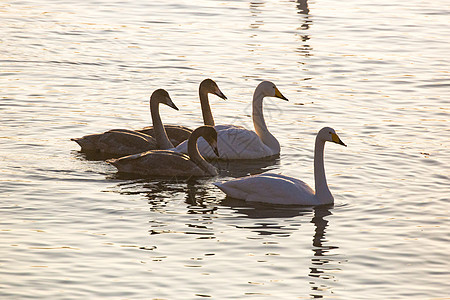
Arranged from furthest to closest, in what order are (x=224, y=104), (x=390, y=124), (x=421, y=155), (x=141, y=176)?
(x=224, y=104) < (x=390, y=124) < (x=421, y=155) < (x=141, y=176)

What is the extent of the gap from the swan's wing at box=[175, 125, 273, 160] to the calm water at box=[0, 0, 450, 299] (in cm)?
38

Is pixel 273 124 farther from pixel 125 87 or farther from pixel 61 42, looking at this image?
pixel 61 42

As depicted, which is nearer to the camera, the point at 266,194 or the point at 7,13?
the point at 266,194

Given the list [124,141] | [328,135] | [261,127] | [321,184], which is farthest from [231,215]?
[261,127]

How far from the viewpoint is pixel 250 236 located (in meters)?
11.4

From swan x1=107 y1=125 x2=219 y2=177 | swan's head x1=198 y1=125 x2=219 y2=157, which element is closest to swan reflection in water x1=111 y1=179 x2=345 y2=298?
swan x1=107 y1=125 x2=219 y2=177

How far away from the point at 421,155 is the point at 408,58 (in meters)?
8.15

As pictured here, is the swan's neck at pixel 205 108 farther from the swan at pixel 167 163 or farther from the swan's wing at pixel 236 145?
the swan at pixel 167 163

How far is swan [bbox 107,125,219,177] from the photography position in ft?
45.7

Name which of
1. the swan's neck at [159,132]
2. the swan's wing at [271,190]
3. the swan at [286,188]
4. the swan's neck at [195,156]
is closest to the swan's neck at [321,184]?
the swan at [286,188]

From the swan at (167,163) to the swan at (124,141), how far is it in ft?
2.34

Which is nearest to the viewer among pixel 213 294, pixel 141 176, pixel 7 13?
pixel 213 294

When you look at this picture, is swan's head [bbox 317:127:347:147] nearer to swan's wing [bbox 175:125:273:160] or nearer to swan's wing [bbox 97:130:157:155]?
swan's wing [bbox 175:125:273:160]

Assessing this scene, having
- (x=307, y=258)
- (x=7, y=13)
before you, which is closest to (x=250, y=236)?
(x=307, y=258)
